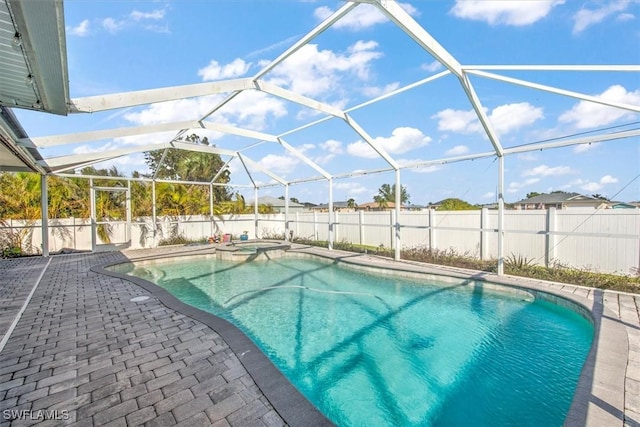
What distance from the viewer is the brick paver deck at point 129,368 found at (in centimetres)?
241

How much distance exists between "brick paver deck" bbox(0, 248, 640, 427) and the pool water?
0.93 m

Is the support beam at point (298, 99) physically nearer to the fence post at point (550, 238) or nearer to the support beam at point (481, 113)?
the support beam at point (481, 113)

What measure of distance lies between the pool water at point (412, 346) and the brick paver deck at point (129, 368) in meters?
0.93

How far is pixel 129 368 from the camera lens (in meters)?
3.10

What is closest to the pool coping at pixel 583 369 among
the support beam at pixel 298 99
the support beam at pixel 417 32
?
the support beam at pixel 417 32

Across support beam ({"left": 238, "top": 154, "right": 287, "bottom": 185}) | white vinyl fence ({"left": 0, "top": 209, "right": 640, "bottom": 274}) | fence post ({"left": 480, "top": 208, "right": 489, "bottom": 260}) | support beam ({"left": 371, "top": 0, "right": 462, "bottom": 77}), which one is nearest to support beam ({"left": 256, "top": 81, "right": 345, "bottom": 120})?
support beam ({"left": 371, "top": 0, "right": 462, "bottom": 77})

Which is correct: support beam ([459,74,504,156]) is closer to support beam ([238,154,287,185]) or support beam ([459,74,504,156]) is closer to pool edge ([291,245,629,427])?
pool edge ([291,245,629,427])

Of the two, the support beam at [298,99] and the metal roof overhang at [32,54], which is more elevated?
the support beam at [298,99]

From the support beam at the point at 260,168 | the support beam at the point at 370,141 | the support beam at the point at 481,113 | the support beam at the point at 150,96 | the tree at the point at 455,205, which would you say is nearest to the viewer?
the support beam at the point at 150,96

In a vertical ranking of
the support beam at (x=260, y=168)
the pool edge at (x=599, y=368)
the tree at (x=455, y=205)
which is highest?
the support beam at (x=260, y=168)

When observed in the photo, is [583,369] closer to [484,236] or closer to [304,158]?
[484,236]

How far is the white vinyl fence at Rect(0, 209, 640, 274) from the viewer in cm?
696

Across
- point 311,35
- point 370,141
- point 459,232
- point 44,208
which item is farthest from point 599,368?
point 44,208

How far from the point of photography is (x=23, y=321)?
14.6 ft
